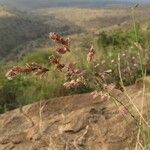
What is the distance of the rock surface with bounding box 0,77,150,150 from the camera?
5418 millimetres

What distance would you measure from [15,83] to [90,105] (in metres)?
5.14

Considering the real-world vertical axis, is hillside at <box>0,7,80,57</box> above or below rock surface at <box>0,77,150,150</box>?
below

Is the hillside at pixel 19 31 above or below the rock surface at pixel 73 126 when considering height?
below

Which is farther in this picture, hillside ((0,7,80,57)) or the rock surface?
hillside ((0,7,80,57))

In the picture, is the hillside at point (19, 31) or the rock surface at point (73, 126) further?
the hillside at point (19, 31)

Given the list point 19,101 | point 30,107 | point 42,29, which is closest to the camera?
point 30,107

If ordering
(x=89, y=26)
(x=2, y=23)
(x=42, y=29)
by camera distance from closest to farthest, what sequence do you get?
(x=2, y=23), (x=42, y=29), (x=89, y=26)

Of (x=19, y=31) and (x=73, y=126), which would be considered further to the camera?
(x=19, y=31)

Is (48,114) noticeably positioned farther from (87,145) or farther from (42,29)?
(42,29)

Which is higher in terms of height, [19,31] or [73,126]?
[73,126]

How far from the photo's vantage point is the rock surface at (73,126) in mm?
5418

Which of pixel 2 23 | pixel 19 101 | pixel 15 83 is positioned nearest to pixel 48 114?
pixel 19 101

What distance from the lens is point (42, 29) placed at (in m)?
61.1

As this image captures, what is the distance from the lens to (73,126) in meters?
5.91
